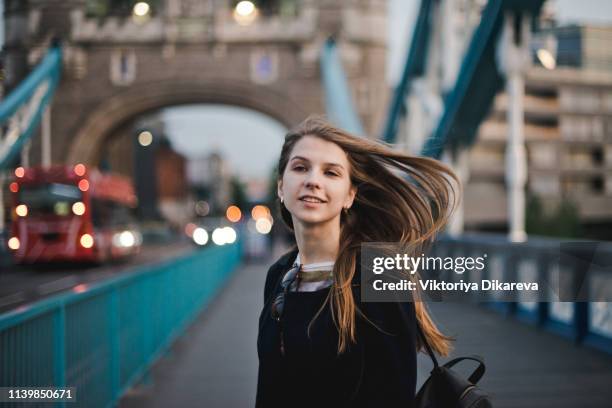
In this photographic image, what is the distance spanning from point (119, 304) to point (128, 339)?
1.16 feet

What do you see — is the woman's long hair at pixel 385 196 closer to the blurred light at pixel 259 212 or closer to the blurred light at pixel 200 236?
the blurred light at pixel 200 236

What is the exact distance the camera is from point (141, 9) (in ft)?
85.8

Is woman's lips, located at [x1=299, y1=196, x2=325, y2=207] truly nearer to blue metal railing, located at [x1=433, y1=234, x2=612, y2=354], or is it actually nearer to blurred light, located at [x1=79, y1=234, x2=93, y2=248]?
blue metal railing, located at [x1=433, y1=234, x2=612, y2=354]

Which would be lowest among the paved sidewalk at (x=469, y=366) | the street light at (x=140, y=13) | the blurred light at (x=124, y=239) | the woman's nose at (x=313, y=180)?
the paved sidewalk at (x=469, y=366)

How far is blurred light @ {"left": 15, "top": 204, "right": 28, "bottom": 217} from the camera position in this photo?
15.6m

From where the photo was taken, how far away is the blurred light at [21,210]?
51.3 ft

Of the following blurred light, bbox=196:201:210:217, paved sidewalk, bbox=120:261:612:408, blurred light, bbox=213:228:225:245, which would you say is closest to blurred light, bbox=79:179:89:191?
paved sidewalk, bbox=120:261:612:408

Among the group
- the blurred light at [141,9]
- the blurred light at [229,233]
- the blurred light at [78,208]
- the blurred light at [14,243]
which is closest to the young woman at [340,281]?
the blurred light at [14,243]

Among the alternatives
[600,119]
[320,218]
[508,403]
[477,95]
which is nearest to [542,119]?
[600,119]

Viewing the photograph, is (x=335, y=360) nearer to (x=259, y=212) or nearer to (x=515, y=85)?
(x=515, y=85)

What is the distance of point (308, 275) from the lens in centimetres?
193

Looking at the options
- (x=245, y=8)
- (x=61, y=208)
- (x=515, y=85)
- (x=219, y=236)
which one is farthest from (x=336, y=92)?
(x=515, y=85)

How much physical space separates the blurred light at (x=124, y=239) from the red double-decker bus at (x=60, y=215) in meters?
1.15

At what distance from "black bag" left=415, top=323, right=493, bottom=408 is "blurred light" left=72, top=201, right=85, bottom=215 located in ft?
51.3
